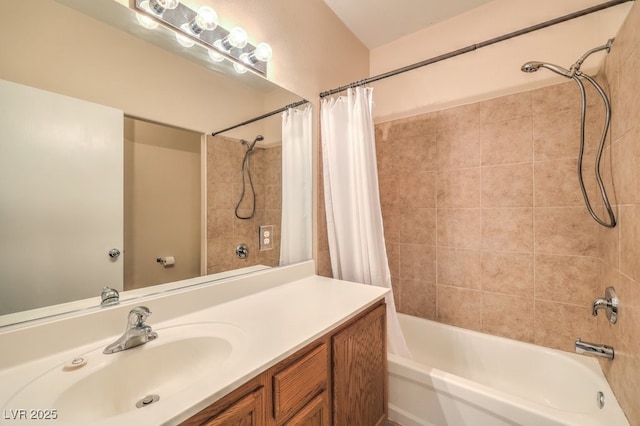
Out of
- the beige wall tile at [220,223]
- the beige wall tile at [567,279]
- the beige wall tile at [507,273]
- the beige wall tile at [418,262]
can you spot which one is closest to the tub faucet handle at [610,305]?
the beige wall tile at [567,279]

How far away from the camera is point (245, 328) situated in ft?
2.94

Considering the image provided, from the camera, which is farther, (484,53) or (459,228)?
(459,228)

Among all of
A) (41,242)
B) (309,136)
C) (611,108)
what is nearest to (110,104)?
(41,242)

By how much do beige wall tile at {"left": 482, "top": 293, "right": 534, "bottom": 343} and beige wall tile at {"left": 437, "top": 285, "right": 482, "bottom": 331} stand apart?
1.6 inches

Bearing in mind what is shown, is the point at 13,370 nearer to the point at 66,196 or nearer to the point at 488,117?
the point at 66,196

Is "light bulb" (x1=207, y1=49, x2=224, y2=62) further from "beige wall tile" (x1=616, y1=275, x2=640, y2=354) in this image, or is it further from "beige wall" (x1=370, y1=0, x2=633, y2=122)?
"beige wall tile" (x1=616, y1=275, x2=640, y2=354)

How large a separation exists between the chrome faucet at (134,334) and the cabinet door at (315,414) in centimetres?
50

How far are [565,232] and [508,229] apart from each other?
0.27 metres

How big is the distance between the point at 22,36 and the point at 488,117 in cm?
222

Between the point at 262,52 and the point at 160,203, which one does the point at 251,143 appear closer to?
the point at 262,52

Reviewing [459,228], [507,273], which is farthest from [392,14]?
[507,273]

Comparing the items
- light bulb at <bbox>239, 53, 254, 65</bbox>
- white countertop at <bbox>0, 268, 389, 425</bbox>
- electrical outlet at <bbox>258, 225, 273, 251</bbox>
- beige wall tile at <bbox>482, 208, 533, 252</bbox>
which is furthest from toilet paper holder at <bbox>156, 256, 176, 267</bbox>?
beige wall tile at <bbox>482, 208, 533, 252</bbox>

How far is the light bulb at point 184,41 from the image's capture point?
1054 millimetres

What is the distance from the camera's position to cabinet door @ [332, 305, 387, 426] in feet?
3.18
